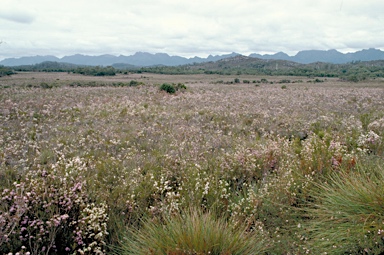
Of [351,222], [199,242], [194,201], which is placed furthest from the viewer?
[194,201]

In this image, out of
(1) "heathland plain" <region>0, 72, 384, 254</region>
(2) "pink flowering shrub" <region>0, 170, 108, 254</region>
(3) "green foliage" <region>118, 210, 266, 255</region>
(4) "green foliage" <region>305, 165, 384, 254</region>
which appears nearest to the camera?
(3) "green foliage" <region>118, 210, 266, 255</region>

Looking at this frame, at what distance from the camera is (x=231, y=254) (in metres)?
2.86

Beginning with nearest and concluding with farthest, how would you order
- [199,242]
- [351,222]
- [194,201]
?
[199,242], [351,222], [194,201]

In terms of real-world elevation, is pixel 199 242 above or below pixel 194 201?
above

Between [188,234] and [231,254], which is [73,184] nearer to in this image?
[188,234]

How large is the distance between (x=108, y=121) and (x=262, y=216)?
9256 mm

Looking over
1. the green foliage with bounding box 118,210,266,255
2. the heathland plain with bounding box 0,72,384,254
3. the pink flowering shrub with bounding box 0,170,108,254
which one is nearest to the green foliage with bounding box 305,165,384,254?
the heathland plain with bounding box 0,72,384,254

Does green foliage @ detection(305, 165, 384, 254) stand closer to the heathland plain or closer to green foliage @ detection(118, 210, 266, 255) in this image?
the heathland plain

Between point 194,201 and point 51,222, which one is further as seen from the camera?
point 194,201

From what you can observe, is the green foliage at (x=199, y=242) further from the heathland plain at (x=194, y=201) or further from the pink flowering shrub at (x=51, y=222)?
the pink flowering shrub at (x=51, y=222)

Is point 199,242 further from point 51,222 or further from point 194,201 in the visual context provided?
point 51,222

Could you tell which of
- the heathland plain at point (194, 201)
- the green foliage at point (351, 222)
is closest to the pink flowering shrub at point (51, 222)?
the heathland plain at point (194, 201)

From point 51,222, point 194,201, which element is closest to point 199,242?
point 194,201

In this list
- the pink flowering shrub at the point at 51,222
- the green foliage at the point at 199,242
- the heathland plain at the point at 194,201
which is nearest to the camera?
the green foliage at the point at 199,242
